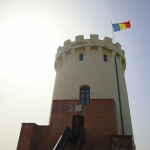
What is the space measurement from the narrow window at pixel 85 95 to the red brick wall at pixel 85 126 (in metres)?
2.03

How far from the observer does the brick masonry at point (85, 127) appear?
1173cm

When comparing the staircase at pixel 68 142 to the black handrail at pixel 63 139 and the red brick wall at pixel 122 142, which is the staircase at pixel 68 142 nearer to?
the black handrail at pixel 63 139

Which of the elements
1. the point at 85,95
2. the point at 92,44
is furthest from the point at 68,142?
the point at 92,44

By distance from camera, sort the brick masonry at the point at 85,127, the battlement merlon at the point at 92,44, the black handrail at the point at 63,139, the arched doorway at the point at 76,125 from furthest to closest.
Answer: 1. the battlement merlon at the point at 92,44
2. the arched doorway at the point at 76,125
3. the brick masonry at the point at 85,127
4. the black handrail at the point at 63,139

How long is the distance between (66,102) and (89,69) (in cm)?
478

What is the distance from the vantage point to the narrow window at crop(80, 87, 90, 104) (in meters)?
15.5

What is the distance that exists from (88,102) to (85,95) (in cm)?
76

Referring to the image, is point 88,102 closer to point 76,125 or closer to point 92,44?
point 76,125

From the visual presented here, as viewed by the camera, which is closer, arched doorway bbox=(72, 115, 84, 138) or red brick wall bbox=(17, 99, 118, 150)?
red brick wall bbox=(17, 99, 118, 150)

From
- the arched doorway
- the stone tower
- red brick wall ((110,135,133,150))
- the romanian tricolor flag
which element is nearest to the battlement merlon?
the stone tower

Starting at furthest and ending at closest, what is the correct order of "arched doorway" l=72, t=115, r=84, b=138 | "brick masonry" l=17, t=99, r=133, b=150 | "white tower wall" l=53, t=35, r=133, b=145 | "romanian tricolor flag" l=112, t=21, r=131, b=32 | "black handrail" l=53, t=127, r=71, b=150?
"romanian tricolor flag" l=112, t=21, r=131, b=32 → "white tower wall" l=53, t=35, r=133, b=145 → "arched doorway" l=72, t=115, r=84, b=138 → "brick masonry" l=17, t=99, r=133, b=150 → "black handrail" l=53, t=127, r=71, b=150

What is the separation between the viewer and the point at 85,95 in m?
15.7

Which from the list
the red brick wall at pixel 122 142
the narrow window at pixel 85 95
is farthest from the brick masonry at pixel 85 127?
the narrow window at pixel 85 95

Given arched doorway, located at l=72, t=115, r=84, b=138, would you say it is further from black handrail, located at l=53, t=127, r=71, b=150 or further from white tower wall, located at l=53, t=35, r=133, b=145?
white tower wall, located at l=53, t=35, r=133, b=145
